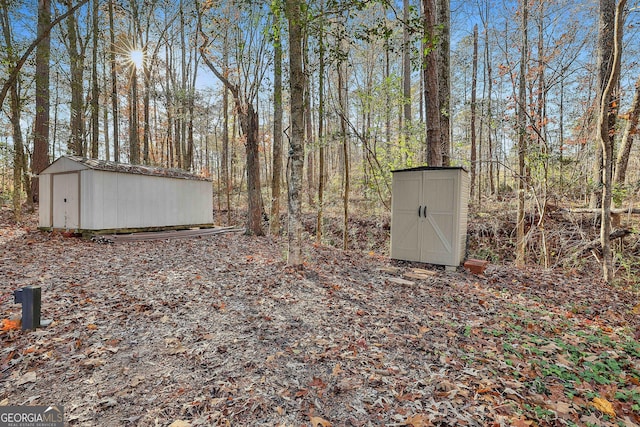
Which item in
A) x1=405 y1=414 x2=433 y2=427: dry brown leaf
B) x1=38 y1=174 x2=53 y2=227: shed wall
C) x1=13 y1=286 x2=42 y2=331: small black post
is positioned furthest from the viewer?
x1=38 y1=174 x2=53 y2=227: shed wall

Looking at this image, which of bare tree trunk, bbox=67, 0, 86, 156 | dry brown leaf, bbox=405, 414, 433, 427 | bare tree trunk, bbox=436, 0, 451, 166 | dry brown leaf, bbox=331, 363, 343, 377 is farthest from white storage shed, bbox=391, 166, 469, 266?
bare tree trunk, bbox=67, 0, 86, 156

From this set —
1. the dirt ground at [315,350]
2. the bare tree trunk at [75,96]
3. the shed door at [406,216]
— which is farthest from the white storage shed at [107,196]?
the shed door at [406,216]

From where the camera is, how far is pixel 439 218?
229 inches

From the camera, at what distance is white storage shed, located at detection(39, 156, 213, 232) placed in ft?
28.6

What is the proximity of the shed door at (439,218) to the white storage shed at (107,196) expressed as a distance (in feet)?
29.9

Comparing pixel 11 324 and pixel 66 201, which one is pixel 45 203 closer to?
pixel 66 201

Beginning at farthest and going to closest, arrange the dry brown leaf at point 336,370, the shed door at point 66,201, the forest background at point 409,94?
the shed door at point 66,201
the forest background at point 409,94
the dry brown leaf at point 336,370

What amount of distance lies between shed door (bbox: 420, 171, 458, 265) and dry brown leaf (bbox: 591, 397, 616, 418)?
3.49 meters

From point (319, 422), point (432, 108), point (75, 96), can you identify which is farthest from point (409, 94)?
point (75, 96)

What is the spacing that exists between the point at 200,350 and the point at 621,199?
970 centimetres

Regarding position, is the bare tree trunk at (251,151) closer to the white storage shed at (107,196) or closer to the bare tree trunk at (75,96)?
the white storage shed at (107,196)

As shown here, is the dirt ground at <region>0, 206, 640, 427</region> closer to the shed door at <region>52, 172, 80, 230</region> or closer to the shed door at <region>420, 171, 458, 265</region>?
the shed door at <region>420, 171, 458, 265</region>

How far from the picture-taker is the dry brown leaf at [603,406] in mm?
2180

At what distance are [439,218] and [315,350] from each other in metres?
4.03
